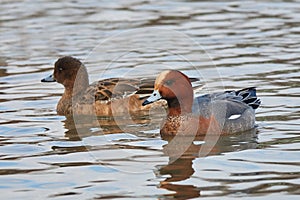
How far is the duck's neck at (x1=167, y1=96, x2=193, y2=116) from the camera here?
862cm

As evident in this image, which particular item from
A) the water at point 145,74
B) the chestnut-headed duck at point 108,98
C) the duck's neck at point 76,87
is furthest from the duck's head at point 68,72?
the water at point 145,74

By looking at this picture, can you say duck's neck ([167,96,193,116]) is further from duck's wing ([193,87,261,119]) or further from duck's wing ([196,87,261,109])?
duck's wing ([196,87,261,109])

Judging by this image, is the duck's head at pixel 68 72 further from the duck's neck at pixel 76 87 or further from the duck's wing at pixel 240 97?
the duck's wing at pixel 240 97

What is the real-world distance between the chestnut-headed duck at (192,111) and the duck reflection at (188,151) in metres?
0.09

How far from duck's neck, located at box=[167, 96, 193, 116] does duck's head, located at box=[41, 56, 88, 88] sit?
2.14m

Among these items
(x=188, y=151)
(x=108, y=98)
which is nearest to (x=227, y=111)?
(x=188, y=151)

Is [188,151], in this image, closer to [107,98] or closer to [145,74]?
[107,98]

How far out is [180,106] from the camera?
8633 millimetres

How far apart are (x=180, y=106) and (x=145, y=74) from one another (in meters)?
3.31

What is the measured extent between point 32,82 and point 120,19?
4.55 meters

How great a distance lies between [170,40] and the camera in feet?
46.6

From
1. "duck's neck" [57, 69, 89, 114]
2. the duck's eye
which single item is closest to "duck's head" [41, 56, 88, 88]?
"duck's neck" [57, 69, 89, 114]

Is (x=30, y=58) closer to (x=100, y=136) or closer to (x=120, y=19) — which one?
(x=120, y=19)

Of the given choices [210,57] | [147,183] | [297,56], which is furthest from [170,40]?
[147,183]
